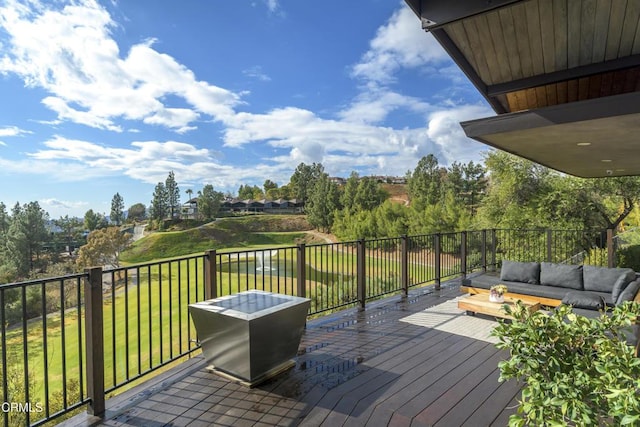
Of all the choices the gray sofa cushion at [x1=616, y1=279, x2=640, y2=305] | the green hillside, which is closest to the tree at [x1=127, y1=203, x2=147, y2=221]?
the green hillside

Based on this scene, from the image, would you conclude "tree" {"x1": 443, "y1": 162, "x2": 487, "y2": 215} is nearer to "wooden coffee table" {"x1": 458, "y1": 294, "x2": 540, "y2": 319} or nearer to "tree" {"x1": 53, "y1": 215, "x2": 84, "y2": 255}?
"wooden coffee table" {"x1": 458, "y1": 294, "x2": 540, "y2": 319}

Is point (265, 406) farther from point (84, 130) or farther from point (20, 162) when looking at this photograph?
point (20, 162)

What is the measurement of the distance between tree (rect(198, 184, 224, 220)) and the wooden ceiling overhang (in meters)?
45.4

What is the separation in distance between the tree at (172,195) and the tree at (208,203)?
122 inches

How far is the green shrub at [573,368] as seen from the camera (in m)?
1.14

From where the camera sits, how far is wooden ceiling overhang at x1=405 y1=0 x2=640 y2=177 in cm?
260

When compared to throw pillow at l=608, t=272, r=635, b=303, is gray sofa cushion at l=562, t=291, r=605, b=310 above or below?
below

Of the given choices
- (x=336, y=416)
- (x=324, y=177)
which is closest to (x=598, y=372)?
(x=336, y=416)

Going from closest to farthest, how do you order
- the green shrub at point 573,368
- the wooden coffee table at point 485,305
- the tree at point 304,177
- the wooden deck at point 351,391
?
the green shrub at point 573,368
the wooden deck at point 351,391
the wooden coffee table at point 485,305
the tree at point 304,177

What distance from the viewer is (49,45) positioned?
27.4 m

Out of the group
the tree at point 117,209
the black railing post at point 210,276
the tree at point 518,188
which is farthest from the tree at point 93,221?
the black railing post at point 210,276

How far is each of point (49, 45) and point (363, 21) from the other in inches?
964

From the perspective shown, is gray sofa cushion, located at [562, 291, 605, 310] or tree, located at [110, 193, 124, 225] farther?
tree, located at [110, 193, 124, 225]

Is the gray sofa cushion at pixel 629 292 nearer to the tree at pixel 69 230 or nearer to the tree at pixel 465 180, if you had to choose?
the tree at pixel 465 180
